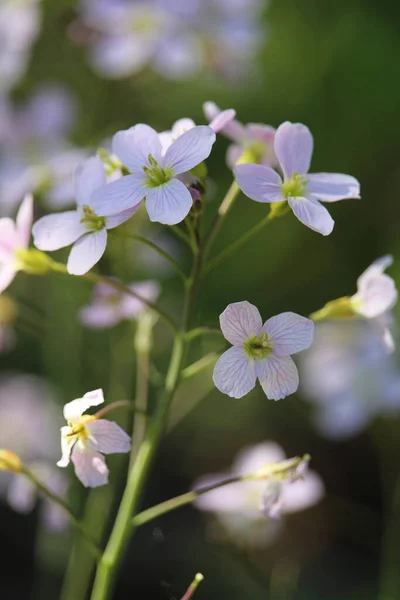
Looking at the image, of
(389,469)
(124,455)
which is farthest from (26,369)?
(389,469)

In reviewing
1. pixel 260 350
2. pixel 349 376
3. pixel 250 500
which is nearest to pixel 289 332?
pixel 260 350

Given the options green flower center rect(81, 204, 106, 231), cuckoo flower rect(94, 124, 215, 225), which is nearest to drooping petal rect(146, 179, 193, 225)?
cuckoo flower rect(94, 124, 215, 225)

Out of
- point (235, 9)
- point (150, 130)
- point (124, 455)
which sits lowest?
point (124, 455)

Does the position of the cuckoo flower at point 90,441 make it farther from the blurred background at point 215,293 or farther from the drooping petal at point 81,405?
the blurred background at point 215,293

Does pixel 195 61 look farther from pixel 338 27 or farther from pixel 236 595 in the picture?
pixel 236 595

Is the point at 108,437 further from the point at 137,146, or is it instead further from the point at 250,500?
the point at 250,500
